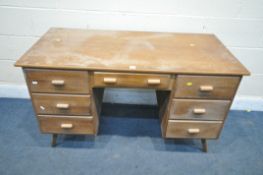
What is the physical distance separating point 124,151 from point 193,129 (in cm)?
55

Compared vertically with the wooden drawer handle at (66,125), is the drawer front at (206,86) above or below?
above

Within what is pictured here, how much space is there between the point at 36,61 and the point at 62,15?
674mm

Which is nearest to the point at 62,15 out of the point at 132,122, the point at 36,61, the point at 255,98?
the point at 36,61

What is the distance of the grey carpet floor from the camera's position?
52.2 inches

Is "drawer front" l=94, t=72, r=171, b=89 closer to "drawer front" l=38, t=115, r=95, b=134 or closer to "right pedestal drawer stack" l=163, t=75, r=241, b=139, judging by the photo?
"right pedestal drawer stack" l=163, t=75, r=241, b=139

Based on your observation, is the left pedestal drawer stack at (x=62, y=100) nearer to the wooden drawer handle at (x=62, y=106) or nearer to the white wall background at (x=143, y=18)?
the wooden drawer handle at (x=62, y=106)

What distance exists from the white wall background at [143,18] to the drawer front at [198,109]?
0.71 meters

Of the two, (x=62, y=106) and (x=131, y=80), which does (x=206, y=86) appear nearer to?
(x=131, y=80)

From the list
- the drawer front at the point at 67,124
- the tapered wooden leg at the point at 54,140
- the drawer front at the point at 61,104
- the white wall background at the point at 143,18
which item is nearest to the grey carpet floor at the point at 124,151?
the tapered wooden leg at the point at 54,140

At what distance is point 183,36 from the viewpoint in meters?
1.41

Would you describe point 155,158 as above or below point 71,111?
below

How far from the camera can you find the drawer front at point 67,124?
47.8 inches

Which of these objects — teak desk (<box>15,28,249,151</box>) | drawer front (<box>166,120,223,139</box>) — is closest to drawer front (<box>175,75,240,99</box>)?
teak desk (<box>15,28,249,151</box>)

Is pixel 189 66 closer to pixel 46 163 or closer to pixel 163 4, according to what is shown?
pixel 163 4
